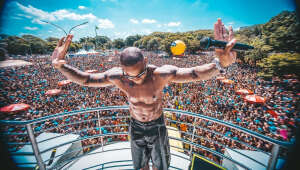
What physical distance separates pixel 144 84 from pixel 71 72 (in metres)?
0.90

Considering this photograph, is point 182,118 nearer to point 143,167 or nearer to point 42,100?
point 143,167

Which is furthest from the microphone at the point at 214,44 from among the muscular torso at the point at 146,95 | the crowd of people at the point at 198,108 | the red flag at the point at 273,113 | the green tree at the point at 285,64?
the green tree at the point at 285,64

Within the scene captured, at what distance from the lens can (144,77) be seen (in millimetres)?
1510

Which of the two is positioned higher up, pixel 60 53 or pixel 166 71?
pixel 60 53

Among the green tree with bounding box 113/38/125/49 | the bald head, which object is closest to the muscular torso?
the bald head

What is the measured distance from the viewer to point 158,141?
161 centimetres

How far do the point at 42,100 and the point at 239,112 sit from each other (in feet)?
46.1

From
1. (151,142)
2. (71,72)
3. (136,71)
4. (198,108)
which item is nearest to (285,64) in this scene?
(198,108)

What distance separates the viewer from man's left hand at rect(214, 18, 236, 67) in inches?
46.1

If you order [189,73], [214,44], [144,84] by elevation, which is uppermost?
[214,44]

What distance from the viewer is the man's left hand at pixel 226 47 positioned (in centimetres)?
117

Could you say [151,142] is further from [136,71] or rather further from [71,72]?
[71,72]

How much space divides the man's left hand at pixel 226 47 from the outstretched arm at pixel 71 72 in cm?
121

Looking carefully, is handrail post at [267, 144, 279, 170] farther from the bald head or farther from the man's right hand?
the man's right hand
